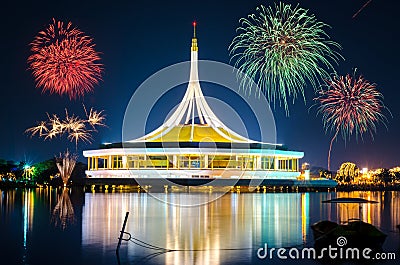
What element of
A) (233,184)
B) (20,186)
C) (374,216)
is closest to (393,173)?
(233,184)

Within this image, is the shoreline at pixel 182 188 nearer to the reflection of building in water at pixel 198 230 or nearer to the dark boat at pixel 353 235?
the reflection of building in water at pixel 198 230

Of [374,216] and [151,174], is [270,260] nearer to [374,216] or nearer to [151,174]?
[374,216]

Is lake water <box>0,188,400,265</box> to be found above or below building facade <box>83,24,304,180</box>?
below

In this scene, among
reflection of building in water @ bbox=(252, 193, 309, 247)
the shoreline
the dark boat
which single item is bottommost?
the shoreline

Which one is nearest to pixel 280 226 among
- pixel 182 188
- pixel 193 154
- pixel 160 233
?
pixel 160 233

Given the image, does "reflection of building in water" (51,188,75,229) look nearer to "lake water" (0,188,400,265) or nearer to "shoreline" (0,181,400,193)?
"lake water" (0,188,400,265)

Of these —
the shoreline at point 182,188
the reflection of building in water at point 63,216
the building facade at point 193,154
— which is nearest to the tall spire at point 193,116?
the building facade at point 193,154

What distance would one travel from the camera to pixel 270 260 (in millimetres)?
14578

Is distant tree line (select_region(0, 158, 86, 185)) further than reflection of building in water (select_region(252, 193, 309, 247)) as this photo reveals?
Yes

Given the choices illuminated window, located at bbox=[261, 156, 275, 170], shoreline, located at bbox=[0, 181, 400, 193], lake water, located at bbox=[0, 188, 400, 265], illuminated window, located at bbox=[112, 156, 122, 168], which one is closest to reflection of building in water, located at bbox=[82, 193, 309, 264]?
lake water, located at bbox=[0, 188, 400, 265]

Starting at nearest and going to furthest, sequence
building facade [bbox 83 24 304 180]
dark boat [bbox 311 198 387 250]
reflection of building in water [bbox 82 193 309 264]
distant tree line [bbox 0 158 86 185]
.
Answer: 1. dark boat [bbox 311 198 387 250]
2. reflection of building in water [bbox 82 193 309 264]
3. building facade [bbox 83 24 304 180]
4. distant tree line [bbox 0 158 86 185]

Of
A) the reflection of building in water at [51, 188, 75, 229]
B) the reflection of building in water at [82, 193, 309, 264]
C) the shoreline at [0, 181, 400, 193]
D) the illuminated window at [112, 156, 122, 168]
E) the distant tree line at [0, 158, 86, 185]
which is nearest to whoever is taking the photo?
the reflection of building in water at [82, 193, 309, 264]

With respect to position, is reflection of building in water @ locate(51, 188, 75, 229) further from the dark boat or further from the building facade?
the building facade

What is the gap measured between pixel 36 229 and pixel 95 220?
340 centimetres
